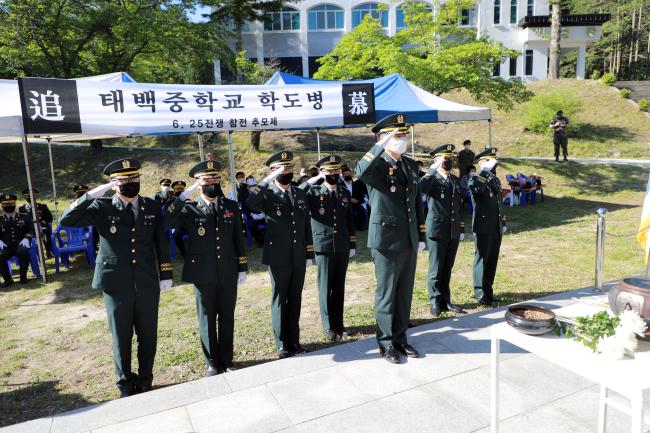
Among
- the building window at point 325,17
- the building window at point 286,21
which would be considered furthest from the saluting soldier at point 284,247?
the building window at point 325,17

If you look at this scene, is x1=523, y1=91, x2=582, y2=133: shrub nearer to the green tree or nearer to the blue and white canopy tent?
the green tree

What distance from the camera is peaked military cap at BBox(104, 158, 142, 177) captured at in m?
3.84

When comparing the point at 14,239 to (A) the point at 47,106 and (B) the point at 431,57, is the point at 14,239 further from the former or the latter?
(B) the point at 431,57

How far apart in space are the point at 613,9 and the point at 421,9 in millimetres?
28530

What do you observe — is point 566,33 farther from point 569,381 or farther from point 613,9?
point 569,381

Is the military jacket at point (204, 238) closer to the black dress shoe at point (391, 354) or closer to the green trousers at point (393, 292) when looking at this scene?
the green trousers at point (393, 292)

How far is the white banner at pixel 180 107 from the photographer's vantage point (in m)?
6.26

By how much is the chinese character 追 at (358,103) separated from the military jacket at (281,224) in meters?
3.65

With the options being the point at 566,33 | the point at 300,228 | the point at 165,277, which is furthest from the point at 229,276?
the point at 566,33

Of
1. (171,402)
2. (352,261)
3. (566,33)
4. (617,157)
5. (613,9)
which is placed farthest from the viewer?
(613,9)

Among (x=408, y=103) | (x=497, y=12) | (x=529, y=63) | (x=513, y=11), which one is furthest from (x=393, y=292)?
(x=513, y=11)

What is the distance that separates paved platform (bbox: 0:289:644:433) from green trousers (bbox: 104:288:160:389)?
296mm

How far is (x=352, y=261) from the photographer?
27.8 ft

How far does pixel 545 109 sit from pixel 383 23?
598 inches
